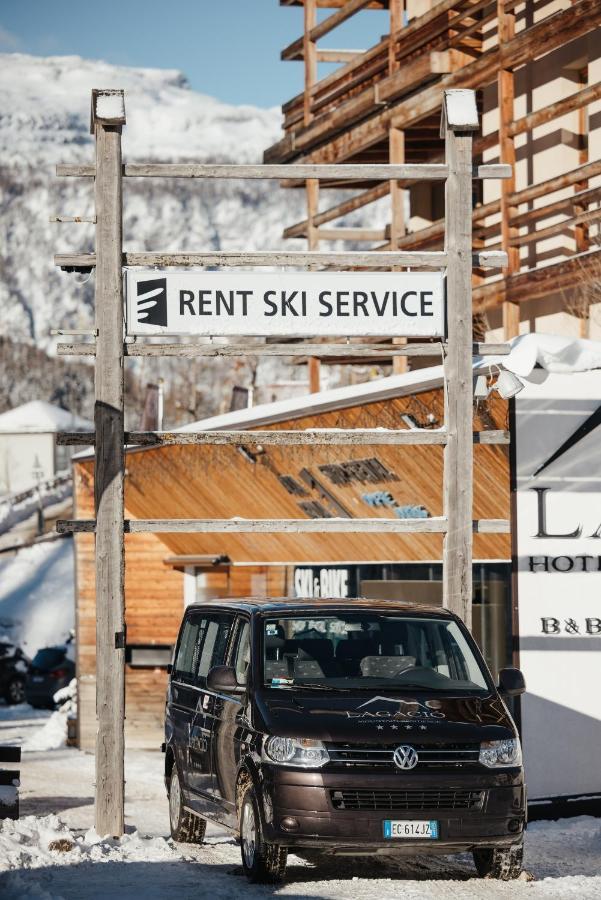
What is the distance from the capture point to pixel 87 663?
94.7 ft

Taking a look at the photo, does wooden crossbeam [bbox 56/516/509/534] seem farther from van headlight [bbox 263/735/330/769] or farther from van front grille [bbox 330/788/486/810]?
van front grille [bbox 330/788/486/810]

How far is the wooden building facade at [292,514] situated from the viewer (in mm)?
17641

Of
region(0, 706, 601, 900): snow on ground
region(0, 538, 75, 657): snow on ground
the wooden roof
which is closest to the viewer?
region(0, 706, 601, 900): snow on ground

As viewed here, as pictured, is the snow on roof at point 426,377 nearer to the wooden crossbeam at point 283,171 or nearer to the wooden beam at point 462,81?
the wooden crossbeam at point 283,171

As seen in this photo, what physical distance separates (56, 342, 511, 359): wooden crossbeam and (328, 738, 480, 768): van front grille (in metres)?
3.77

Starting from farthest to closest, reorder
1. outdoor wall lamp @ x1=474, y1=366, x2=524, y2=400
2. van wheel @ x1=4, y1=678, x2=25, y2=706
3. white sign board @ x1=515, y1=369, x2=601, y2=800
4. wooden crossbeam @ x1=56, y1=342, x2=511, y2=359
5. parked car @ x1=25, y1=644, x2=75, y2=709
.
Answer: van wheel @ x1=4, y1=678, x2=25, y2=706, parked car @ x1=25, y1=644, x2=75, y2=709, white sign board @ x1=515, y1=369, x2=601, y2=800, outdoor wall lamp @ x1=474, y1=366, x2=524, y2=400, wooden crossbeam @ x1=56, y1=342, x2=511, y2=359

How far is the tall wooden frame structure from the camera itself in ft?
40.9

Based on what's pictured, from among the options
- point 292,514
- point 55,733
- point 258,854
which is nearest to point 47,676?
point 55,733

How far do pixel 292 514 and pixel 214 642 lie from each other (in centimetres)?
1180

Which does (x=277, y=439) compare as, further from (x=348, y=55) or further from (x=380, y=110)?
(x=348, y=55)

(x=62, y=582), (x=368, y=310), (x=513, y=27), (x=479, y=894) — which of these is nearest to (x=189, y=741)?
(x=479, y=894)

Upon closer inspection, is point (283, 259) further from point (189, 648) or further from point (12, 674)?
point (12, 674)

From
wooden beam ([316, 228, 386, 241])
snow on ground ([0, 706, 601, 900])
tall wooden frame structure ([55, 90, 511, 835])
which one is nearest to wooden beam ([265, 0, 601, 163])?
wooden beam ([316, 228, 386, 241])

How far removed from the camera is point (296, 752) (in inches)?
373
